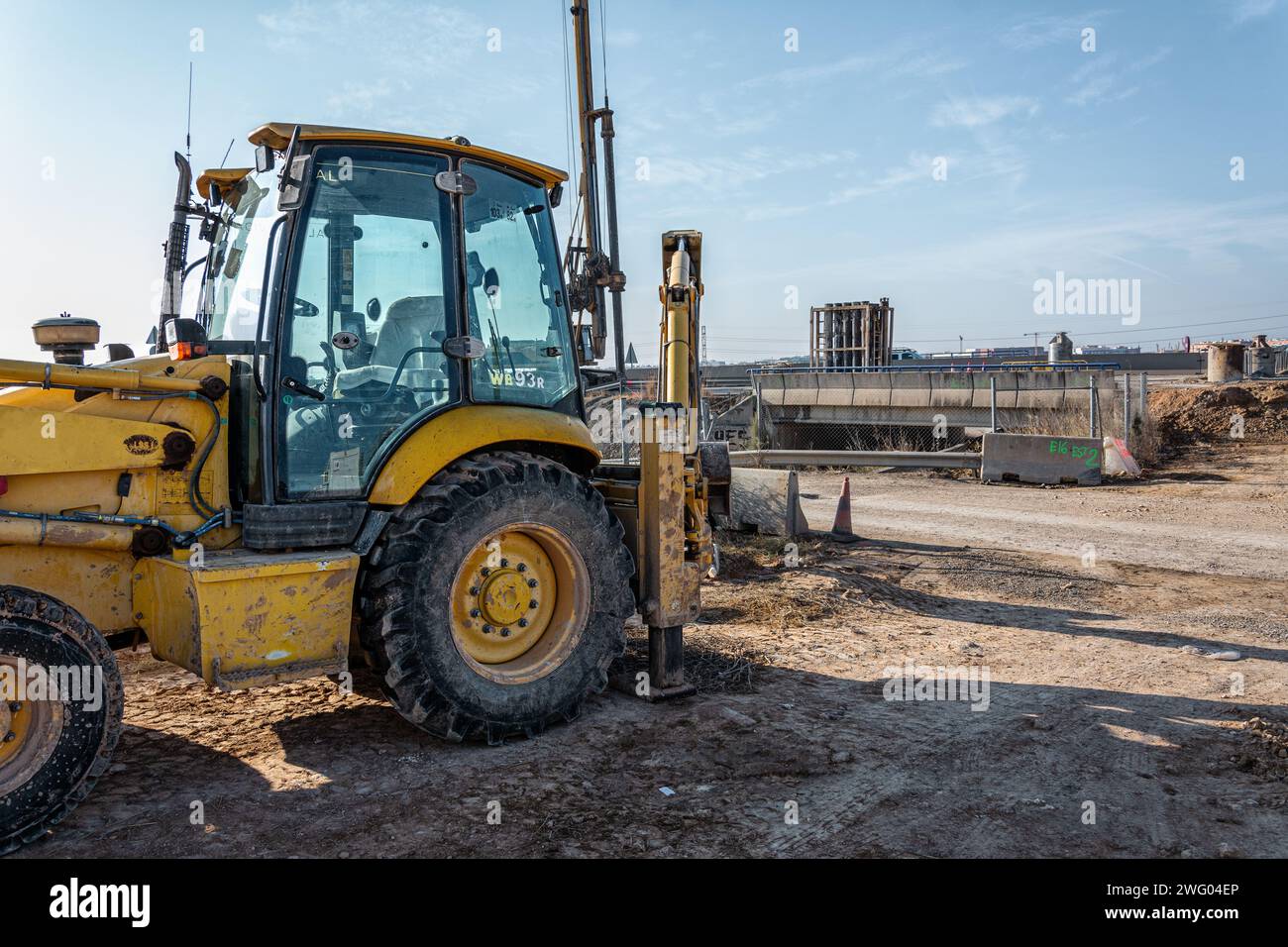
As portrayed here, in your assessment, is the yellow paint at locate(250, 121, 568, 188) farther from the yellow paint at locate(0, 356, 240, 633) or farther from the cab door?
the yellow paint at locate(0, 356, 240, 633)

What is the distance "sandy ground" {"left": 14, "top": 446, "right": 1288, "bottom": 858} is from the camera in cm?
405

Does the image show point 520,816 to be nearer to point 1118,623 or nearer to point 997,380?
point 1118,623

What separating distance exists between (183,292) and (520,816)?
344 centimetres

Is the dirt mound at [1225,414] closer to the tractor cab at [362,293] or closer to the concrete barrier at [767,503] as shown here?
the concrete barrier at [767,503]

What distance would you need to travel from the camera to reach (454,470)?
4.95m

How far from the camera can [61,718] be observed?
153 inches

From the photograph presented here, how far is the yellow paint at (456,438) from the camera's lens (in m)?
4.79

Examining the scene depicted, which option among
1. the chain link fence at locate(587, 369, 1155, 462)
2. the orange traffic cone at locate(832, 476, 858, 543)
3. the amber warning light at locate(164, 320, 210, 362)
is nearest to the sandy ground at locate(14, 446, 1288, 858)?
the amber warning light at locate(164, 320, 210, 362)

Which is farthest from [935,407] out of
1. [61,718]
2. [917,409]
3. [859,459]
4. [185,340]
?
[61,718]

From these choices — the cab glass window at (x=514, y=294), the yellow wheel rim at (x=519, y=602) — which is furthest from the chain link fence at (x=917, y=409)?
the yellow wheel rim at (x=519, y=602)

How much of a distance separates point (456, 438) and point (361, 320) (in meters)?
0.71

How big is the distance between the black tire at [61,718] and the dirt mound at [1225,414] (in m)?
19.0

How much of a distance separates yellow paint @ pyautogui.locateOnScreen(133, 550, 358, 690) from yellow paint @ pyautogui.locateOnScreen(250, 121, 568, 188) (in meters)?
1.90

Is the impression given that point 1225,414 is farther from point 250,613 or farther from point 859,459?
point 250,613
